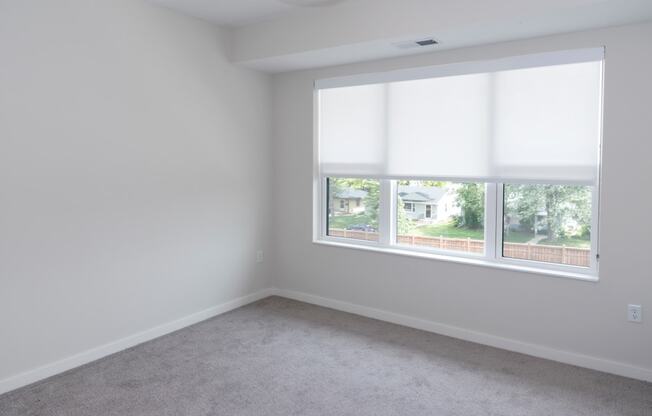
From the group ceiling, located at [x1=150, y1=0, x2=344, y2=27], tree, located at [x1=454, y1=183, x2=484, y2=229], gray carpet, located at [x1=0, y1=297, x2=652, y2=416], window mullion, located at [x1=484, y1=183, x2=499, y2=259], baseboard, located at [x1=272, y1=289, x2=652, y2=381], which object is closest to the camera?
gray carpet, located at [x1=0, y1=297, x2=652, y2=416]

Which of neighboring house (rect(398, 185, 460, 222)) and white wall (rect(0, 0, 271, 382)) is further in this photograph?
neighboring house (rect(398, 185, 460, 222))

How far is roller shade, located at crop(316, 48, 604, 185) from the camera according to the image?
3338 mm

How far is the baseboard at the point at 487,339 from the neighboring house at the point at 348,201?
35.3 inches

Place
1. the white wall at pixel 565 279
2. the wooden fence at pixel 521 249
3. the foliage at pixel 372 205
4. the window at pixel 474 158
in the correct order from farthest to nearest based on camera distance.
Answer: the foliage at pixel 372 205 → the wooden fence at pixel 521 249 → the window at pixel 474 158 → the white wall at pixel 565 279

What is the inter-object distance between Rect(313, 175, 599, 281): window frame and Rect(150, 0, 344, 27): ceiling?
161 centimetres

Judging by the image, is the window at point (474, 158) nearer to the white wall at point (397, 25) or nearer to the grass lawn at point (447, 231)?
the grass lawn at point (447, 231)

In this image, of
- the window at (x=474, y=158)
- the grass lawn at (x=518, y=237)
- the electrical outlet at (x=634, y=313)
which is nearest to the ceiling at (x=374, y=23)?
the window at (x=474, y=158)

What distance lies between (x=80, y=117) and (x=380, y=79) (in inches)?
95.5

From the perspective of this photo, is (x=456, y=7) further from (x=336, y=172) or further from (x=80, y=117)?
(x=80, y=117)

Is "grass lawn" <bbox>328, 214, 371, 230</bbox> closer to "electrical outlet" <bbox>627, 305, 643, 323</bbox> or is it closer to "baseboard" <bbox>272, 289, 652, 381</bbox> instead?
"baseboard" <bbox>272, 289, 652, 381</bbox>

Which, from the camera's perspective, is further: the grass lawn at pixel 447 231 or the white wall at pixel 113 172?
the grass lawn at pixel 447 231

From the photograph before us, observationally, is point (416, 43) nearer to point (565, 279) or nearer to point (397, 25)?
point (397, 25)

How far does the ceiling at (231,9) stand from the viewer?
3676 mm

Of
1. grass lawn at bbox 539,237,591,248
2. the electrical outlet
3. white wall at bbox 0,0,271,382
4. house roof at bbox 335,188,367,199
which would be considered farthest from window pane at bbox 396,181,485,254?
white wall at bbox 0,0,271,382
